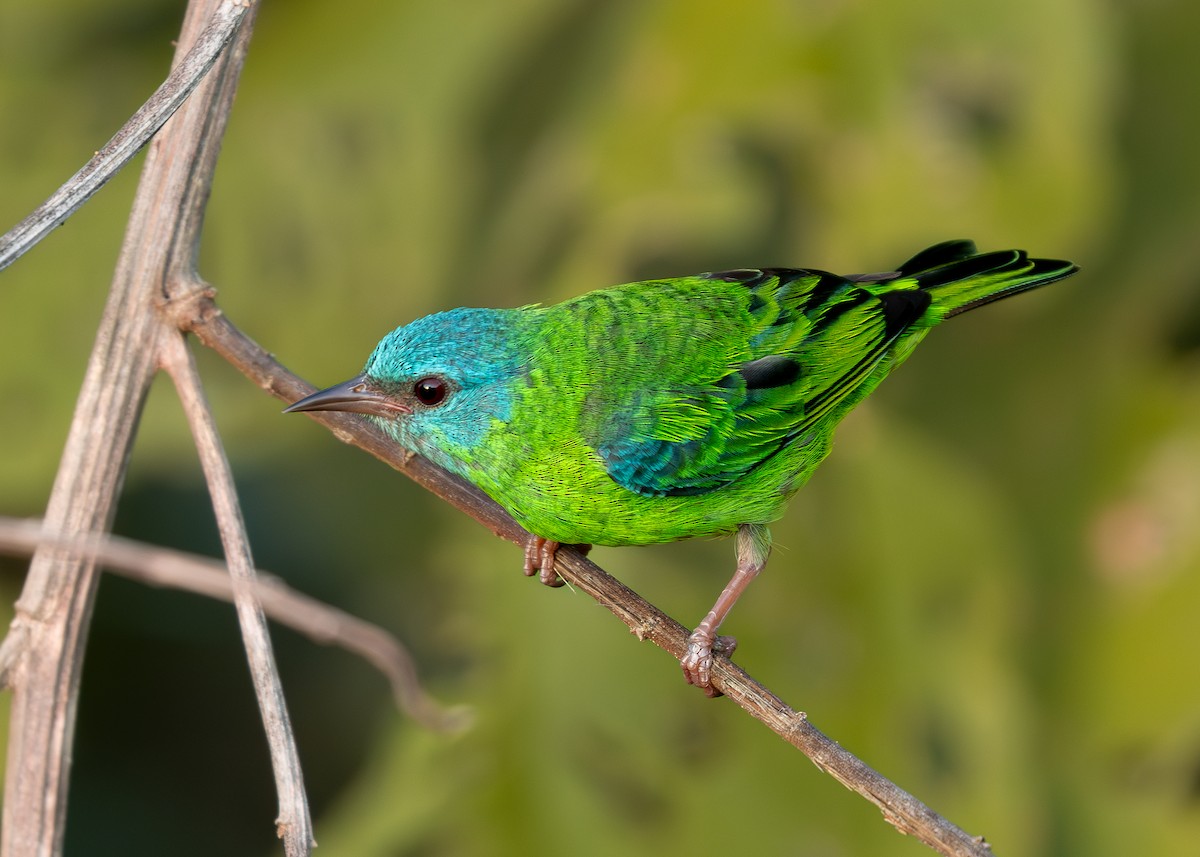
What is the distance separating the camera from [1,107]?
3.95m

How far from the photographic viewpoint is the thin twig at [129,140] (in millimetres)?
1896

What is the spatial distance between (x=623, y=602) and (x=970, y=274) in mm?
1643

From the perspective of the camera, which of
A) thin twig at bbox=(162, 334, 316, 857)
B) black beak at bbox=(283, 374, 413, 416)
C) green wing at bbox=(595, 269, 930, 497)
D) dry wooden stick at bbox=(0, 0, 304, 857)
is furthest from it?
green wing at bbox=(595, 269, 930, 497)

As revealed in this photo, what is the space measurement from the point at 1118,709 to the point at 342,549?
2567 millimetres

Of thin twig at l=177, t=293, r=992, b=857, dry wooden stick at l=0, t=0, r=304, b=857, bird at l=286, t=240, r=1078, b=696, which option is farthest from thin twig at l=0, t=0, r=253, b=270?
bird at l=286, t=240, r=1078, b=696

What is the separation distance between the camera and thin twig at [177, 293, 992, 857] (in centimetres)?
223

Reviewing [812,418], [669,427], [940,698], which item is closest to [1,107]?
[669,427]

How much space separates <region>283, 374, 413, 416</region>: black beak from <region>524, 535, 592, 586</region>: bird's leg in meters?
0.47

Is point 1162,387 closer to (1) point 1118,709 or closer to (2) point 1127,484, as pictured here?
(2) point 1127,484

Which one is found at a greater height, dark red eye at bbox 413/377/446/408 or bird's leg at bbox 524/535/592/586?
dark red eye at bbox 413/377/446/408

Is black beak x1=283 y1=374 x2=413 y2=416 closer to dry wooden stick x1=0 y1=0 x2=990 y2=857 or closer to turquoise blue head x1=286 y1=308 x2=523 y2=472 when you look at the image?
turquoise blue head x1=286 y1=308 x2=523 y2=472

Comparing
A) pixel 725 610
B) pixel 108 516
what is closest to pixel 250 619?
pixel 108 516

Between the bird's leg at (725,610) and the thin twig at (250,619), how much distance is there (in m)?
1.09

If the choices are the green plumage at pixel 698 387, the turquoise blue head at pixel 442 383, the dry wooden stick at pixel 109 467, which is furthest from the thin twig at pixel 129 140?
the green plumage at pixel 698 387
